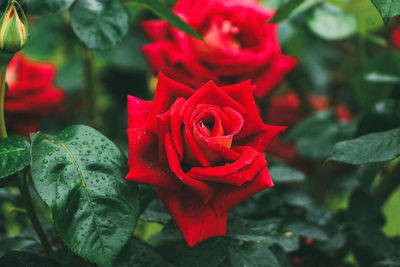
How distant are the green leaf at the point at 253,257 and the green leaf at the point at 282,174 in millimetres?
133

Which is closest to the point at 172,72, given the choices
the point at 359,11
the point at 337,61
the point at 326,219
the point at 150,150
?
the point at 150,150

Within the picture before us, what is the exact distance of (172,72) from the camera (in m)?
0.59

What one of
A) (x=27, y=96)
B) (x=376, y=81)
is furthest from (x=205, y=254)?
(x=27, y=96)

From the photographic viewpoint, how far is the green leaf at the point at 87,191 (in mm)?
357

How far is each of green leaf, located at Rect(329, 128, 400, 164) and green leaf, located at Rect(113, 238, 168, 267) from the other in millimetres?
213

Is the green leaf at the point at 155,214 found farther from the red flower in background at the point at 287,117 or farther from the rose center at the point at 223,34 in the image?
the red flower in background at the point at 287,117

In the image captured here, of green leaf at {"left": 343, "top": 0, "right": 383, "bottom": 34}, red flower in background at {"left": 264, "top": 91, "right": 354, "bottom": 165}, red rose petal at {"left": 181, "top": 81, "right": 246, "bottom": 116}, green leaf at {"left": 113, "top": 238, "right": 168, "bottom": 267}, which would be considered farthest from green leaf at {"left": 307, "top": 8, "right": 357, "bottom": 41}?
green leaf at {"left": 113, "top": 238, "right": 168, "bottom": 267}

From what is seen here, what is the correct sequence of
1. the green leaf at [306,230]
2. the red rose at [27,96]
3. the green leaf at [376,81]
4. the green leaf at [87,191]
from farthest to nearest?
the red rose at [27,96], the green leaf at [376,81], the green leaf at [306,230], the green leaf at [87,191]

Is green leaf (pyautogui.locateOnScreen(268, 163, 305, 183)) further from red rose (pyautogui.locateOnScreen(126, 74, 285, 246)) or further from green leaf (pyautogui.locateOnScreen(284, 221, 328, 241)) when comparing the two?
red rose (pyautogui.locateOnScreen(126, 74, 285, 246))

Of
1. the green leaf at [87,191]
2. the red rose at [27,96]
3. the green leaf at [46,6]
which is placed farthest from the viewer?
the red rose at [27,96]

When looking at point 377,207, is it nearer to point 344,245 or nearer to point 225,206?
point 344,245

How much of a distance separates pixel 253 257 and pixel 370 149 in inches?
6.8

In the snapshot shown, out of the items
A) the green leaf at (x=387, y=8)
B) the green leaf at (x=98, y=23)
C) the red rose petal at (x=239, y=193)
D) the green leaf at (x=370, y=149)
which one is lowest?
the red rose petal at (x=239, y=193)

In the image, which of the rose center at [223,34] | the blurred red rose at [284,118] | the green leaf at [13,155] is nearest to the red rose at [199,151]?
the green leaf at [13,155]
